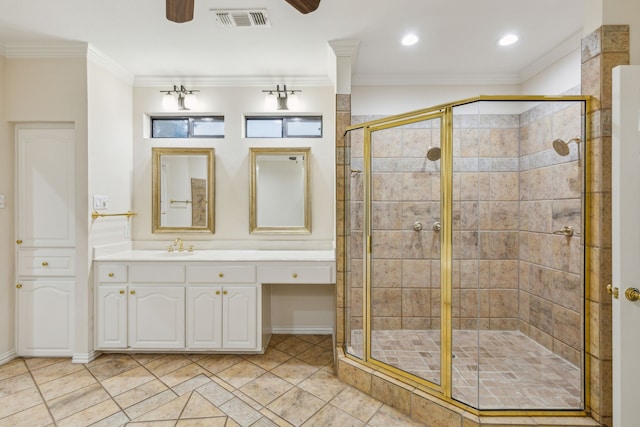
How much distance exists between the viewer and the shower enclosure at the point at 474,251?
1.82m

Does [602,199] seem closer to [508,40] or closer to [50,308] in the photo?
[508,40]

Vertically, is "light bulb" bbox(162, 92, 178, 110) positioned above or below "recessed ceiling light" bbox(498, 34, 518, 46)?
below

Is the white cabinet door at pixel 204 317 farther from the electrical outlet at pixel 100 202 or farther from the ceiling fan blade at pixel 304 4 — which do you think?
the ceiling fan blade at pixel 304 4

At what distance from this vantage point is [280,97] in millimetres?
2922

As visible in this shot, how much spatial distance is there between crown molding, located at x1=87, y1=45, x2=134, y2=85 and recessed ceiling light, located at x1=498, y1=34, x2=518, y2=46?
10.6 ft

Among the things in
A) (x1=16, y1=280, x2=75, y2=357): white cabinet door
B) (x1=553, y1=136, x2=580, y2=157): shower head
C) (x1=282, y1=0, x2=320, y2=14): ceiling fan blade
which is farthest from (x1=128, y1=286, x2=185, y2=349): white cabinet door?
(x1=553, y1=136, x2=580, y2=157): shower head

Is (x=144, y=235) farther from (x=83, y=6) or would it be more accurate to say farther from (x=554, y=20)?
(x=554, y=20)

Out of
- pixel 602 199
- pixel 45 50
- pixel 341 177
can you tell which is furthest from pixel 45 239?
pixel 602 199

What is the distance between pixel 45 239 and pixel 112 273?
0.61 metres

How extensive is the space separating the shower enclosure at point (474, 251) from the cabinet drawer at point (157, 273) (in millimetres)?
1398

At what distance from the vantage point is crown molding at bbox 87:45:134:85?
2451 millimetres

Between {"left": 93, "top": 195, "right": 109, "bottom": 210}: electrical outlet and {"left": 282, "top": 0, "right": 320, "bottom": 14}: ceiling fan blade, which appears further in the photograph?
{"left": 93, "top": 195, "right": 109, "bottom": 210}: electrical outlet

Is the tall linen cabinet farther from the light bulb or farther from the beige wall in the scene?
the light bulb

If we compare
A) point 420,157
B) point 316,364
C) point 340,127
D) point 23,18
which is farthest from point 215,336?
point 23,18
